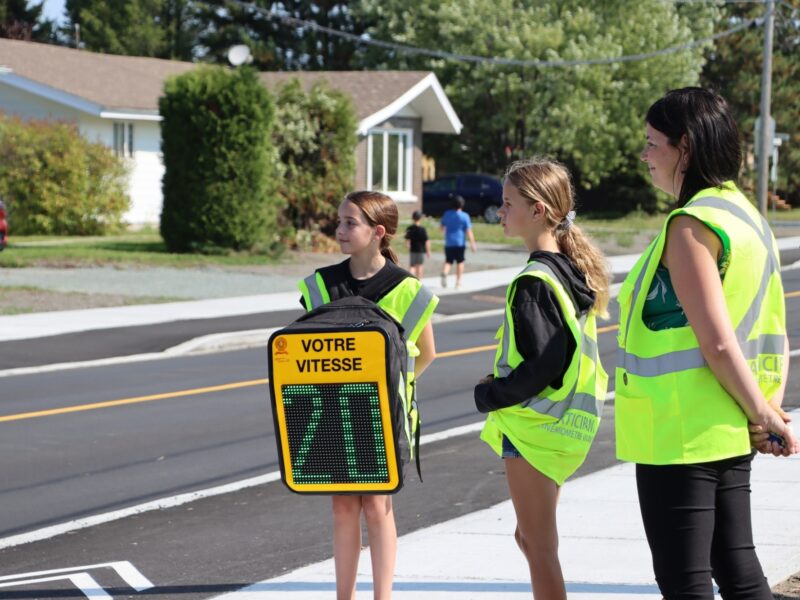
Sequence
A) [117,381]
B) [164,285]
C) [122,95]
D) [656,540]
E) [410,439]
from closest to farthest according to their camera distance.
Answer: [656,540] < [410,439] < [117,381] < [164,285] < [122,95]

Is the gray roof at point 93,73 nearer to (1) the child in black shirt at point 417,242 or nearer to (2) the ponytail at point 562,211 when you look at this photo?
(1) the child in black shirt at point 417,242

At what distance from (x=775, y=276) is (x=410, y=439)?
1602 millimetres

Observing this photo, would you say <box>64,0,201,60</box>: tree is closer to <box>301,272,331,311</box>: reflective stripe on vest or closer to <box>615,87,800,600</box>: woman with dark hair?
<box>301,272,331,311</box>: reflective stripe on vest

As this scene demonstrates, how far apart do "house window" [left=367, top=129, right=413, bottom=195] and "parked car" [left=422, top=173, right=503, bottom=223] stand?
225 centimetres

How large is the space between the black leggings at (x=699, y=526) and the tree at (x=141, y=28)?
231 feet

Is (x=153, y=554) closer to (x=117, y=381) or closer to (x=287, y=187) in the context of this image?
(x=117, y=381)

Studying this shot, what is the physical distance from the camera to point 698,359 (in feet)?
12.0

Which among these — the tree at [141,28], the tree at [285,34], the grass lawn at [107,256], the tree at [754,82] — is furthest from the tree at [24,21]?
the grass lawn at [107,256]

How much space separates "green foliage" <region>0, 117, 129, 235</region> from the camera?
1325 inches

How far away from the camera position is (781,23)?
2477 inches

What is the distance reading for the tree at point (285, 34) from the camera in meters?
66.5

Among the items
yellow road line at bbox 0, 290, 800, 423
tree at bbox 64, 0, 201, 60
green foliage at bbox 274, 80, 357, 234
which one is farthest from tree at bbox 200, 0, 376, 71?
yellow road line at bbox 0, 290, 800, 423

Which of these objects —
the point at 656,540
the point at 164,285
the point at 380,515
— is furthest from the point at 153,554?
the point at 164,285

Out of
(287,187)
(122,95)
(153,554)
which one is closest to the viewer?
(153,554)
